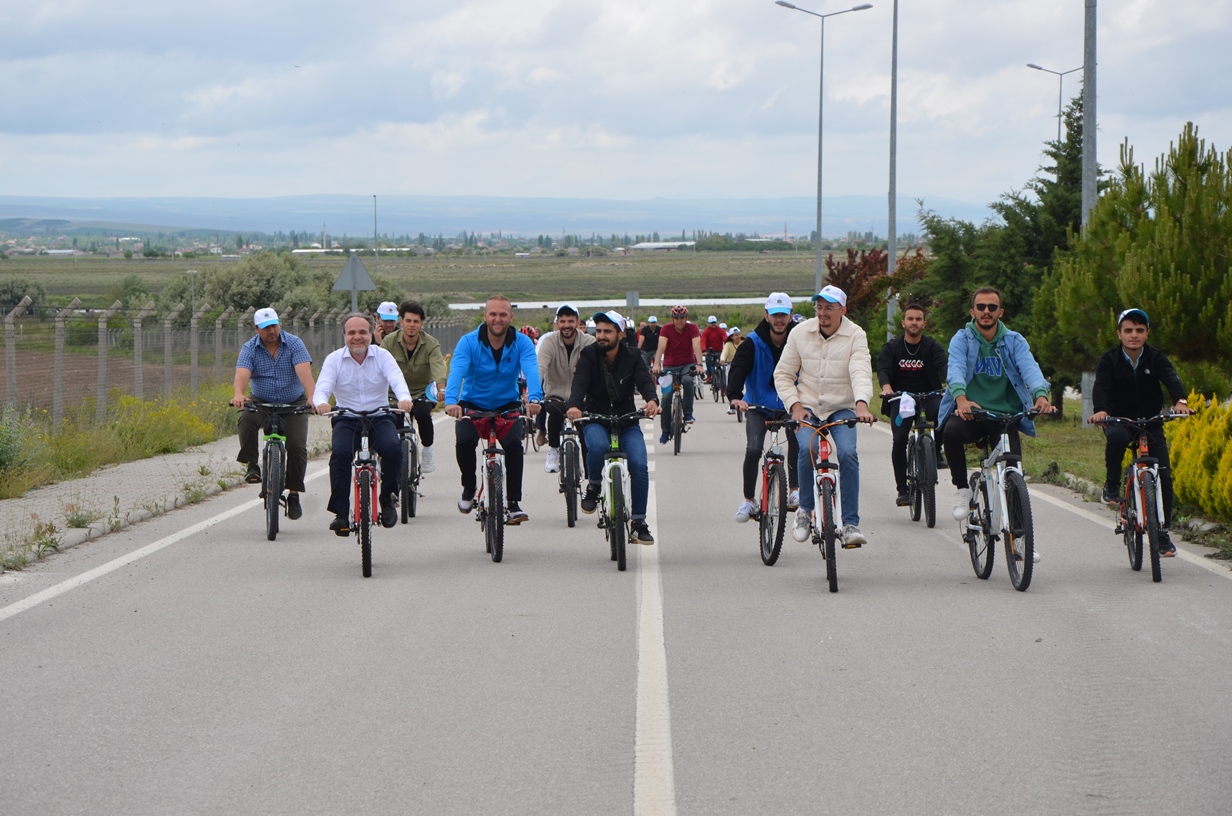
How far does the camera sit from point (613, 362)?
11289 millimetres

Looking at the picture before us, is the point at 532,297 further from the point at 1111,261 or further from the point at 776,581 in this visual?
the point at 776,581

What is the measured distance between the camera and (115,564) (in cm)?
1102

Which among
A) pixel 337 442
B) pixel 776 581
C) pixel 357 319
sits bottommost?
pixel 776 581

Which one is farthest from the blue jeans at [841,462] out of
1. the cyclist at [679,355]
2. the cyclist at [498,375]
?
the cyclist at [679,355]

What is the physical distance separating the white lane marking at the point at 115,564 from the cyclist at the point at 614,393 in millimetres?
3319

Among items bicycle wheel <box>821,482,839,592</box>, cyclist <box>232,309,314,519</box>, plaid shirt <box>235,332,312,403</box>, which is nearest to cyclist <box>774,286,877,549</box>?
bicycle wheel <box>821,482,839,592</box>

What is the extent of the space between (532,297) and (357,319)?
398 ft

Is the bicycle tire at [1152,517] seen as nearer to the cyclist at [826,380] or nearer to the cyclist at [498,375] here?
the cyclist at [826,380]

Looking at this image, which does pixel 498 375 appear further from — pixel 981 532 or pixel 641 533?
pixel 981 532

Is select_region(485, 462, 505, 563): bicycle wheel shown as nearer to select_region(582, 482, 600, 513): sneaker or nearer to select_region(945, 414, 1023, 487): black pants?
select_region(582, 482, 600, 513): sneaker

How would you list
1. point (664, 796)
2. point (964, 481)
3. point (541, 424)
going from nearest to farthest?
point (664, 796), point (964, 481), point (541, 424)

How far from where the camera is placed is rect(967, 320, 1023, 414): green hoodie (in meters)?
10.5

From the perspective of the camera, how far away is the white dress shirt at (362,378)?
11.3 meters

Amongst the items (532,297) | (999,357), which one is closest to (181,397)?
(999,357)
